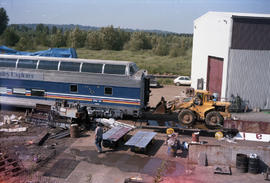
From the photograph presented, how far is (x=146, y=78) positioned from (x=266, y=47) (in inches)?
410

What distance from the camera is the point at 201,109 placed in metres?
17.9

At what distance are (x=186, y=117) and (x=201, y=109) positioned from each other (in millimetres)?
1045

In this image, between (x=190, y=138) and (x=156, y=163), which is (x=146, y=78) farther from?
(x=156, y=163)

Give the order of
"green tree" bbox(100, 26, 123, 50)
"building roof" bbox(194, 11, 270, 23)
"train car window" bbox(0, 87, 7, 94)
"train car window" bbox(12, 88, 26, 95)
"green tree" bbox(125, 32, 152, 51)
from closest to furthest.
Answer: "train car window" bbox(12, 88, 26, 95)
"train car window" bbox(0, 87, 7, 94)
"building roof" bbox(194, 11, 270, 23)
"green tree" bbox(100, 26, 123, 50)
"green tree" bbox(125, 32, 152, 51)

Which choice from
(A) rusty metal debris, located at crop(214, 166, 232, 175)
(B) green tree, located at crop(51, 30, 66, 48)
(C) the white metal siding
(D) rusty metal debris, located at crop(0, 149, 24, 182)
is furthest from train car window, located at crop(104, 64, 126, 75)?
(B) green tree, located at crop(51, 30, 66, 48)

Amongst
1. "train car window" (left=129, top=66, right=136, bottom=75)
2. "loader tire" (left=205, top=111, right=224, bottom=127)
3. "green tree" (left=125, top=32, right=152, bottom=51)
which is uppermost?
"green tree" (left=125, top=32, right=152, bottom=51)

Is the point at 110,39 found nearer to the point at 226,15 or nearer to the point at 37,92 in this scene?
the point at 226,15

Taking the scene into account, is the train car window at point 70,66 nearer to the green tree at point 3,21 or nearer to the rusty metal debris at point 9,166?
the rusty metal debris at point 9,166

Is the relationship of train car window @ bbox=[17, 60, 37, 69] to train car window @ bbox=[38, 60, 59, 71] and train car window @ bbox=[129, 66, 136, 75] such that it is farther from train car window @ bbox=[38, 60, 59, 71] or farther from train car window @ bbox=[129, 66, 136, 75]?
train car window @ bbox=[129, 66, 136, 75]

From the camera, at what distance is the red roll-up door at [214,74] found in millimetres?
24734

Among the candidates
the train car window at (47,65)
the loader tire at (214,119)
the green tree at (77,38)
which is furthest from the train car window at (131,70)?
the green tree at (77,38)

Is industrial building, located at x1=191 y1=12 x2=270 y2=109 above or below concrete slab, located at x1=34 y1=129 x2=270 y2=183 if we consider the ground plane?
above

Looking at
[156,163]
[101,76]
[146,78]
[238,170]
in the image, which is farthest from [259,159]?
[101,76]

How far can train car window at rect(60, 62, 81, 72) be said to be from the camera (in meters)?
18.9
